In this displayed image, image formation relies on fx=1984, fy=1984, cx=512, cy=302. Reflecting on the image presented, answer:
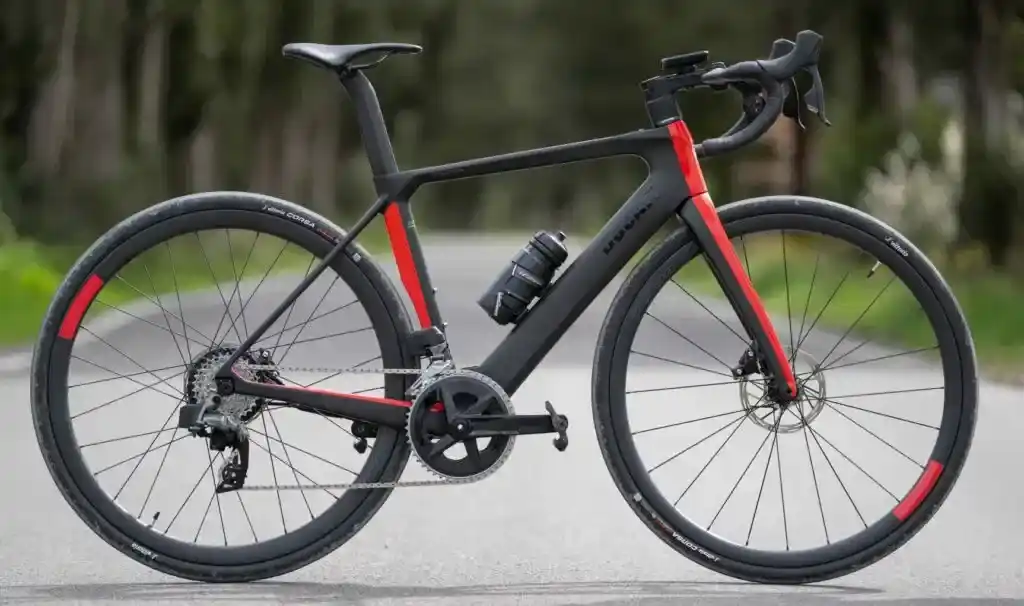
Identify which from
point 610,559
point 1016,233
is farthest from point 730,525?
point 1016,233

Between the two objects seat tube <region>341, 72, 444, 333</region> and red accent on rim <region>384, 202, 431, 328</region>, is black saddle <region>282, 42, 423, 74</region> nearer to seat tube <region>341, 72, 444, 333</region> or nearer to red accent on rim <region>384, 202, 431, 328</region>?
seat tube <region>341, 72, 444, 333</region>

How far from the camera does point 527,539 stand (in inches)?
254

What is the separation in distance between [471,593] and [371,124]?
1.29m

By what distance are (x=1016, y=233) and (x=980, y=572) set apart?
16.2 metres

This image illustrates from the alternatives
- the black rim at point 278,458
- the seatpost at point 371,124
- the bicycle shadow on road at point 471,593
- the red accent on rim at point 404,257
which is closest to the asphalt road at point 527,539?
the bicycle shadow on road at point 471,593

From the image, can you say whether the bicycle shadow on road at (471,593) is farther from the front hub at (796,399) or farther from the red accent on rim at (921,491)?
the front hub at (796,399)

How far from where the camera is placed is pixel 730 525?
6672mm

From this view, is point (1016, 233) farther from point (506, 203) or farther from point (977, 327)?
point (506, 203)

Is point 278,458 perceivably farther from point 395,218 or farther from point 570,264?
point 570,264

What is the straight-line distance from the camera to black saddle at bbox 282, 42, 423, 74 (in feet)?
16.7

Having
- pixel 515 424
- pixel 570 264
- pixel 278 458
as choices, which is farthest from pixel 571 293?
pixel 278 458

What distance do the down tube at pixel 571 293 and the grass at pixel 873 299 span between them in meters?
0.17

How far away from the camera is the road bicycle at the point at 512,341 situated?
5.12 metres

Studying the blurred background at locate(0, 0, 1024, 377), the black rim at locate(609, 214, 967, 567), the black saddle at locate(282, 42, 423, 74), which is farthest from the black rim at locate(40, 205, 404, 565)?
the blurred background at locate(0, 0, 1024, 377)
